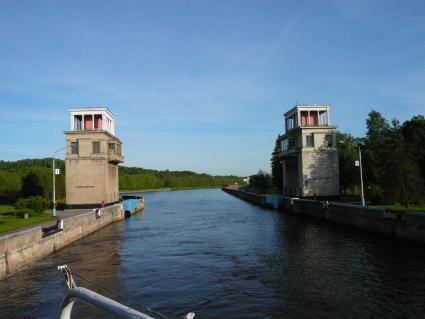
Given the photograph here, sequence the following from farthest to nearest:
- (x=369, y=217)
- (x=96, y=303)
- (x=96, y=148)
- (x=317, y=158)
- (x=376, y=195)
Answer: (x=317, y=158) → (x=96, y=148) → (x=376, y=195) → (x=369, y=217) → (x=96, y=303)

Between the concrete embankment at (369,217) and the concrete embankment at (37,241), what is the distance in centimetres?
2531

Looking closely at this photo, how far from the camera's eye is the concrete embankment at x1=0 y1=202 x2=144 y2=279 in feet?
72.1

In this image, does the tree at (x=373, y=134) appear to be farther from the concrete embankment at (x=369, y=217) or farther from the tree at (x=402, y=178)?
the tree at (x=402, y=178)

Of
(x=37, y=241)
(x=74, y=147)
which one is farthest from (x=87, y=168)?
(x=37, y=241)

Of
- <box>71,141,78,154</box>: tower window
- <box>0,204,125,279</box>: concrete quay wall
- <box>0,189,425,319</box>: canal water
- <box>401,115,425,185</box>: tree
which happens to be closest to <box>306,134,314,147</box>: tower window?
<box>401,115,425,185</box>: tree

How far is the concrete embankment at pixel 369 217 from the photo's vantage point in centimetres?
2823

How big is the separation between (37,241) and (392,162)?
34.5 metres

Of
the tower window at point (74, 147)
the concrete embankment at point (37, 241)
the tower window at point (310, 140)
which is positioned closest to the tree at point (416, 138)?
the tower window at point (310, 140)

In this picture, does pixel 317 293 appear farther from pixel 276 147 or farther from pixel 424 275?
pixel 276 147

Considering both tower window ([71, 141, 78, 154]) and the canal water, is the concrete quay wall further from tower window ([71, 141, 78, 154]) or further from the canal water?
tower window ([71, 141, 78, 154])

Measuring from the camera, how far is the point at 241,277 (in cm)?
2073

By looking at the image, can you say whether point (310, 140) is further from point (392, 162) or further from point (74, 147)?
point (74, 147)

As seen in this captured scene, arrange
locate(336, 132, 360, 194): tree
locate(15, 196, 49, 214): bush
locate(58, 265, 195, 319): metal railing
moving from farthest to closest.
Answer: locate(336, 132, 360, 194): tree → locate(15, 196, 49, 214): bush → locate(58, 265, 195, 319): metal railing

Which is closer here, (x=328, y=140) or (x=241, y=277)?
(x=241, y=277)
